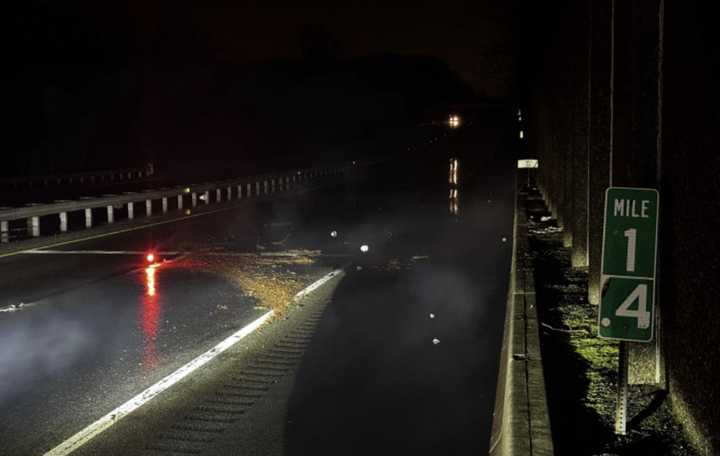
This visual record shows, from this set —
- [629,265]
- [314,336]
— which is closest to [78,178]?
[314,336]

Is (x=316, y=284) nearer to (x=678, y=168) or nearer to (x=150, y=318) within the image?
(x=150, y=318)

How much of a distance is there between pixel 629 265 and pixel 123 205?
2664 centimetres

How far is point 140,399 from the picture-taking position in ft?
24.1

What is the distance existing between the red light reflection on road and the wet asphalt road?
0.03 m

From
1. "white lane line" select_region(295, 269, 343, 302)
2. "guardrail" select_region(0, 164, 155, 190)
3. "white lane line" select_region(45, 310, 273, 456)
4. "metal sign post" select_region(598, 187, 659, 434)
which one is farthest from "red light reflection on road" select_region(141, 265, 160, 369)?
"guardrail" select_region(0, 164, 155, 190)

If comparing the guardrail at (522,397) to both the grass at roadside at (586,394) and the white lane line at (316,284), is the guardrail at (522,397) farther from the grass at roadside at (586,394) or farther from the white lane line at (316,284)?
the white lane line at (316,284)

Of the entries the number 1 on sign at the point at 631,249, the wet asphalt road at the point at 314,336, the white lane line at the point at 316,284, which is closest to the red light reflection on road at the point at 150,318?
the wet asphalt road at the point at 314,336

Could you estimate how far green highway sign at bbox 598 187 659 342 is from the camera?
4988 millimetres

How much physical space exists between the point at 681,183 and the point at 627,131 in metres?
1.04

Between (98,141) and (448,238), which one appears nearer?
(448,238)

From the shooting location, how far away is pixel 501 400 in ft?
22.6

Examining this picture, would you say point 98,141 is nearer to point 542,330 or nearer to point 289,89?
point 542,330

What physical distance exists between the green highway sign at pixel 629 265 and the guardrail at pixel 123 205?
17929 millimetres

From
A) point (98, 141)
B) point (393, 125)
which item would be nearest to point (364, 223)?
point (98, 141)
